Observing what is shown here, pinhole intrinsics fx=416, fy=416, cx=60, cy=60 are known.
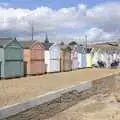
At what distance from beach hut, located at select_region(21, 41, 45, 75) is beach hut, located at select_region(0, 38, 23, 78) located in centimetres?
261

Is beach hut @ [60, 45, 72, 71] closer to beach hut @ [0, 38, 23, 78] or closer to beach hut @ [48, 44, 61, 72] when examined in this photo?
beach hut @ [48, 44, 61, 72]

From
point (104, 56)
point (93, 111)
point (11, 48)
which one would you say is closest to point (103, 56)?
point (104, 56)

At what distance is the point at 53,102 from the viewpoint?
56.7 ft

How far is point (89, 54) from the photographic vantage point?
192ft

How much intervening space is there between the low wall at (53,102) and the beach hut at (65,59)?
16.9 metres

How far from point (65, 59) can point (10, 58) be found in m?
16.0

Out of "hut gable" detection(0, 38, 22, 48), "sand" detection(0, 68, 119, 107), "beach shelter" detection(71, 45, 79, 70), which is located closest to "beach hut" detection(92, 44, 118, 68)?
"beach shelter" detection(71, 45, 79, 70)

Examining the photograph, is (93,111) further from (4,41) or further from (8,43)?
(4,41)

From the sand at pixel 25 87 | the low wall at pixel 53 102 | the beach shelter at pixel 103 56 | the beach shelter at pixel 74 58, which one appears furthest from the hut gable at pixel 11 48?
the beach shelter at pixel 103 56

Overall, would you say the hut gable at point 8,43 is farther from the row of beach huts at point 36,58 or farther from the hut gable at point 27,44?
the hut gable at point 27,44

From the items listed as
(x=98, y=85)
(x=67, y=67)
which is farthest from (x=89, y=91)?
(x=67, y=67)

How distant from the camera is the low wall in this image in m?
13.3

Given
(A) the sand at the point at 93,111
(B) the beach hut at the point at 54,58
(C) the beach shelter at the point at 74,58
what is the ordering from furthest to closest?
(C) the beach shelter at the point at 74,58
(B) the beach hut at the point at 54,58
(A) the sand at the point at 93,111

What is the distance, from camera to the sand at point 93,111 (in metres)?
17.4
